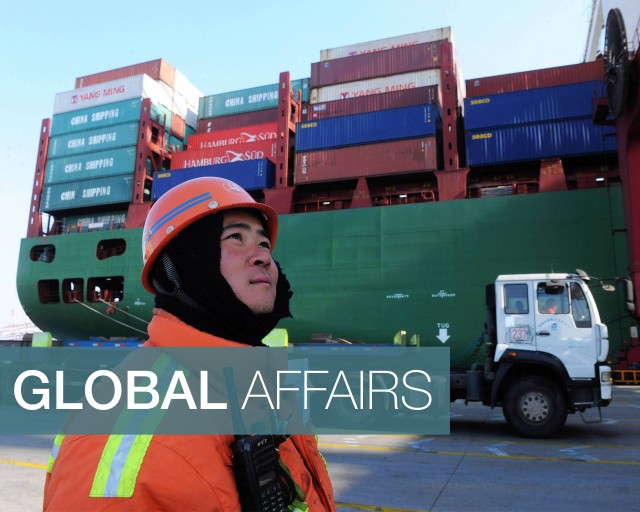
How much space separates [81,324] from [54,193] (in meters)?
7.51

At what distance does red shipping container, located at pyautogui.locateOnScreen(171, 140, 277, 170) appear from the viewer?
22.3m

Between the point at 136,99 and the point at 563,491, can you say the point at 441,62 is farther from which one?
the point at 563,491

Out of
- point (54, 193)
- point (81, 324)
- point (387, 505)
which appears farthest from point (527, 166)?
point (54, 193)

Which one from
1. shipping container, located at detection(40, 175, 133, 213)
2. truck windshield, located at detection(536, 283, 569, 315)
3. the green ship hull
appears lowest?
truck windshield, located at detection(536, 283, 569, 315)

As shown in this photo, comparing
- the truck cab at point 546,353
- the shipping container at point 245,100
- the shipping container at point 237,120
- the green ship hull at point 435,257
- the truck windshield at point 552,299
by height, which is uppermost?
the shipping container at point 245,100

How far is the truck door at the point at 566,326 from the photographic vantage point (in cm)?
732

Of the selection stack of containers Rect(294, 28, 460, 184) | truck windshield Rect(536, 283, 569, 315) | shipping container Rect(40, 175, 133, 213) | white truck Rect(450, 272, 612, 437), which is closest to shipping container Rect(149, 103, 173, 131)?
shipping container Rect(40, 175, 133, 213)

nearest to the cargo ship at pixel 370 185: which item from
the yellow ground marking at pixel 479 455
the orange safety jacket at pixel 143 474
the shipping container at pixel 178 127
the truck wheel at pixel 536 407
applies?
the shipping container at pixel 178 127

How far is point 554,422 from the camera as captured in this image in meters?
7.28

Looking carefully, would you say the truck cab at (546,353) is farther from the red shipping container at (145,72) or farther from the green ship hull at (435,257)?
the red shipping container at (145,72)

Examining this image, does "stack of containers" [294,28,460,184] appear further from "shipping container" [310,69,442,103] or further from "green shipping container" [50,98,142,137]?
"green shipping container" [50,98,142,137]

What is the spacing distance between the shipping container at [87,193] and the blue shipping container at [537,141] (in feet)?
54.3

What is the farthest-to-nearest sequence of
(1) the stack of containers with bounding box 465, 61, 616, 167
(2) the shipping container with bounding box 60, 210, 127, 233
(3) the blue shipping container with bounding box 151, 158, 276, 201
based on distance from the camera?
(2) the shipping container with bounding box 60, 210, 127, 233, (3) the blue shipping container with bounding box 151, 158, 276, 201, (1) the stack of containers with bounding box 465, 61, 616, 167
